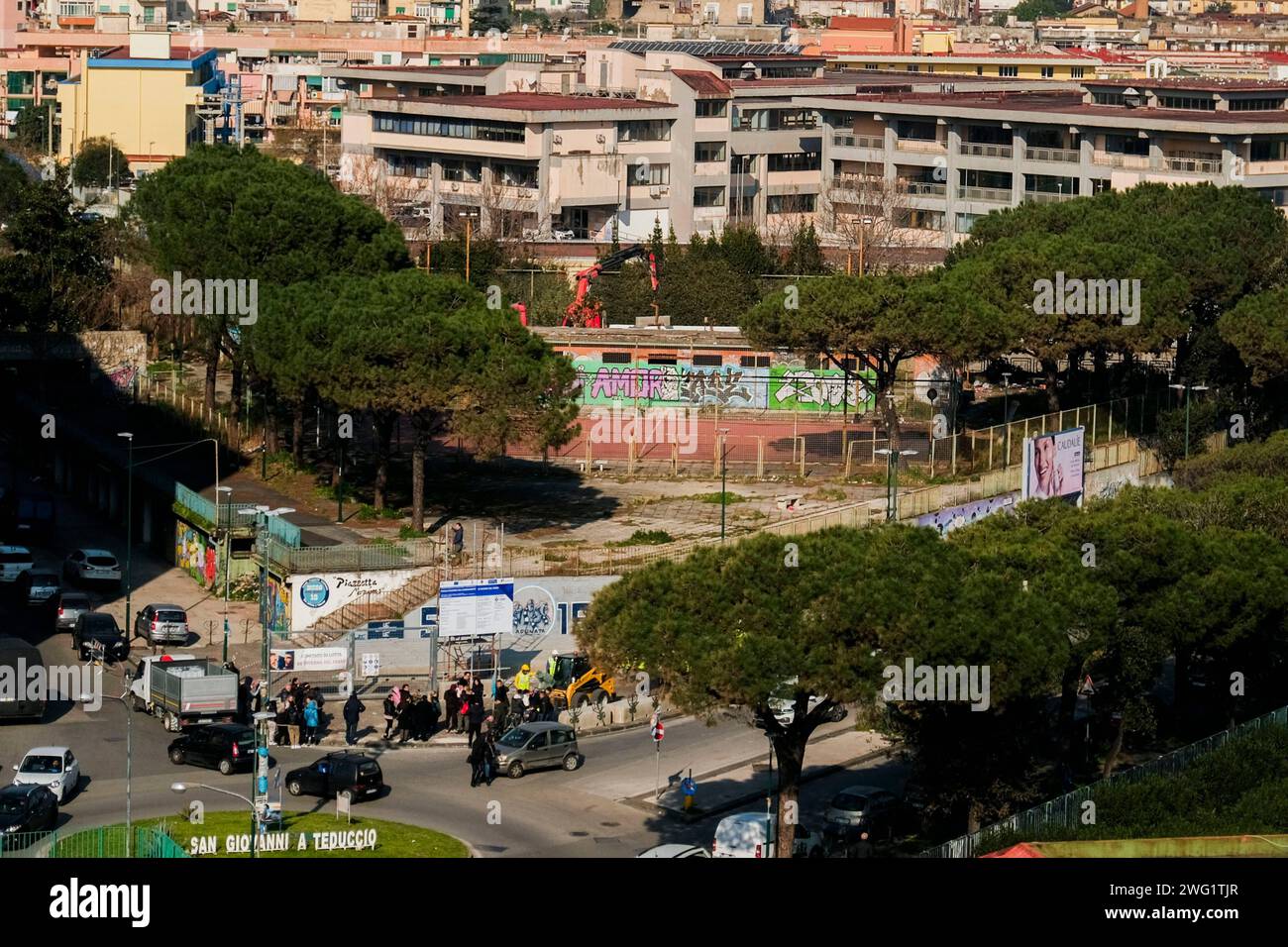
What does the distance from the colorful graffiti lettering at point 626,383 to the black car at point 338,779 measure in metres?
43.4

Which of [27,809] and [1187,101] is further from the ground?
[1187,101]

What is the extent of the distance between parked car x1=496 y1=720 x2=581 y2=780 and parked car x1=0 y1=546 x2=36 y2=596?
840 inches

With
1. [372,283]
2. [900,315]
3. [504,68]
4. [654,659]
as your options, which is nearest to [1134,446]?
[900,315]

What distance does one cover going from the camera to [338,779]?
1815 inches

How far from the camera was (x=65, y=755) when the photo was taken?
45969 millimetres

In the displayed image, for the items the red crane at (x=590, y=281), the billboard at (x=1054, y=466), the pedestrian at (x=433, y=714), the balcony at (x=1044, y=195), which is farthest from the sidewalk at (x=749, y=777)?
the balcony at (x=1044, y=195)

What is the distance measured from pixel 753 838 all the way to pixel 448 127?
93.3 meters

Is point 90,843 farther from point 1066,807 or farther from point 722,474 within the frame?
point 722,474

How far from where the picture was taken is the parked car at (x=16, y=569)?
6462 centimetres

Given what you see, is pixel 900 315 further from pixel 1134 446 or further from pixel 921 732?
pixel 921 732
